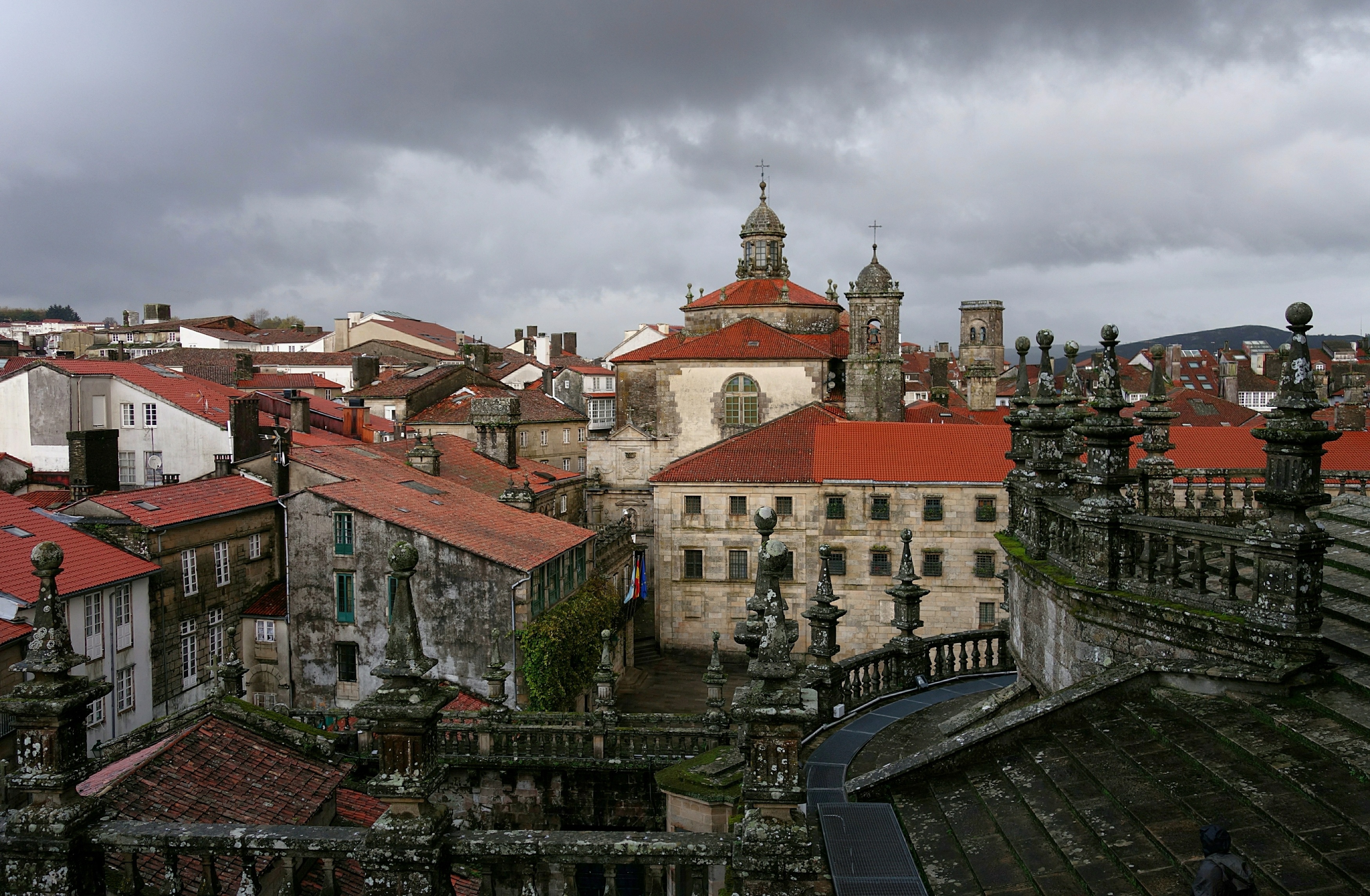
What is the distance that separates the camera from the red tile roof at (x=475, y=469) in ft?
134

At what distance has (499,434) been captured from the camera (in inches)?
1822

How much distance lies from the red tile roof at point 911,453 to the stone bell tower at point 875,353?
7.23 metres

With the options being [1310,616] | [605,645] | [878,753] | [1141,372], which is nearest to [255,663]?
[605,645]

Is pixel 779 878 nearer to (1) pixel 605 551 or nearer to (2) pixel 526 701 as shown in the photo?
(2) pixel 526 701

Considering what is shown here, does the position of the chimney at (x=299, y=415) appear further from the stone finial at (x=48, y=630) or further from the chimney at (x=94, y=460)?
the stone finial at (x=48, y=630)

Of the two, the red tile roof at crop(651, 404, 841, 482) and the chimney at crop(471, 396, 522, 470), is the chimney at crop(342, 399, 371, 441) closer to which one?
the chimney at crop(471, 396, 522, 470)

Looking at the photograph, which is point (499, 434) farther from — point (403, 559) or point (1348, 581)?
point (403, 559)

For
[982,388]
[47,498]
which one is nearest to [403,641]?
[47,498]

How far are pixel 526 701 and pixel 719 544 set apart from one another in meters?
16.3

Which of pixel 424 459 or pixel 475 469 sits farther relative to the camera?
pixel 475 469

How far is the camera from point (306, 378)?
226 ft

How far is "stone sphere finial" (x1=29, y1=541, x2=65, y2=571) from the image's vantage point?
7625 millimetres

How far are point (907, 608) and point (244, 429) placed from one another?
28.1m

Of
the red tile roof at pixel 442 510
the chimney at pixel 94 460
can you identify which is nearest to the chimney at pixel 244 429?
the red tile roof at pixel 442 510
